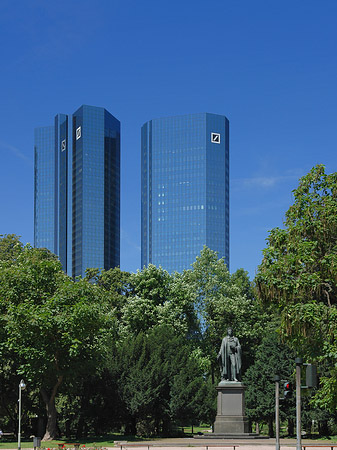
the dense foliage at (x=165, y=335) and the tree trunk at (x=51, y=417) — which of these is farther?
the tree trunk at (x=51, y=417)

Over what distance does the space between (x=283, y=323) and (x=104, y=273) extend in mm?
48080

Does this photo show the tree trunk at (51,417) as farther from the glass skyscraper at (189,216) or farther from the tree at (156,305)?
the glass skyscraper at (189,216)

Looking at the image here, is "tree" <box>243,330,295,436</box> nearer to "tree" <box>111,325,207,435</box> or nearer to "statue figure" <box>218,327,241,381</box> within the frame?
"tree" <box>111,325,207,435</box>

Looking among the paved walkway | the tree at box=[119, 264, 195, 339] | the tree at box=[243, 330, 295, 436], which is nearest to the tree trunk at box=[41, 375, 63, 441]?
the paved walkway

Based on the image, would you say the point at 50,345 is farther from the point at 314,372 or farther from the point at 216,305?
the point at 314,372

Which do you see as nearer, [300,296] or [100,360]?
[300,296]

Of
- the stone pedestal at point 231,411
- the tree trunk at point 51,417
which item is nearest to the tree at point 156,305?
the tree trunk at point 51,417

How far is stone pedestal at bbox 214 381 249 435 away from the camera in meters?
40.1

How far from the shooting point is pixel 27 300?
44.1m

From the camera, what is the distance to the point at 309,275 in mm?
35062

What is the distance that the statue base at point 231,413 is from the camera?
132 ft

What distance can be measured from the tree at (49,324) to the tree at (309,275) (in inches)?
504

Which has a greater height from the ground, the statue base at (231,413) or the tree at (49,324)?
the tree at (49,324)

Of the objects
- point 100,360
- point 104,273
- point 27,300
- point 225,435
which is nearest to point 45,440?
point 100,360
